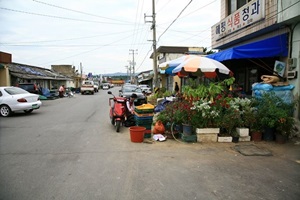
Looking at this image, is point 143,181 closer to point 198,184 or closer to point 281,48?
point 198,184

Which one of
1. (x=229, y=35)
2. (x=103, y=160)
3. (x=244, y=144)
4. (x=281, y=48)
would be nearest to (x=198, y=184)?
(x=103, y=160)

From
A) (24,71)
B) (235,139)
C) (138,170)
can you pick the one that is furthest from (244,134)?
(24,71)

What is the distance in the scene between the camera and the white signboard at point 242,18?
891cm

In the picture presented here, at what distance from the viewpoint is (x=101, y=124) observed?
992 cm

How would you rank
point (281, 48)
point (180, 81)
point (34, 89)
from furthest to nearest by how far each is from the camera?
point (180, 81)
point (34, 89)
point (281, 48)

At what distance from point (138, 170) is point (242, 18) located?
8.49 m

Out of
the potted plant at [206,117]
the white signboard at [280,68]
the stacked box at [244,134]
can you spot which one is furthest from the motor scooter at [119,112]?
the white signboard at [280,68]

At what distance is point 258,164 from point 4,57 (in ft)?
66.6

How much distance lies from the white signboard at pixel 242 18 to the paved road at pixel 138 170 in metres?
5.09

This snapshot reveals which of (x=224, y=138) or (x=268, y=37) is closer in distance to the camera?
(x=224, y=138)

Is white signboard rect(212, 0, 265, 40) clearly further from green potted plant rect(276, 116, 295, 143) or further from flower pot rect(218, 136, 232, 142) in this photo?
flower pot rect(218, 136, 232, 142)

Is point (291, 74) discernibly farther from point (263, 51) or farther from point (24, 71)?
point (24, 71)

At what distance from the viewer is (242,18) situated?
10.2 m

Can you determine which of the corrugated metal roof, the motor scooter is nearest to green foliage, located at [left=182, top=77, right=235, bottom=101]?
the motor scooter
